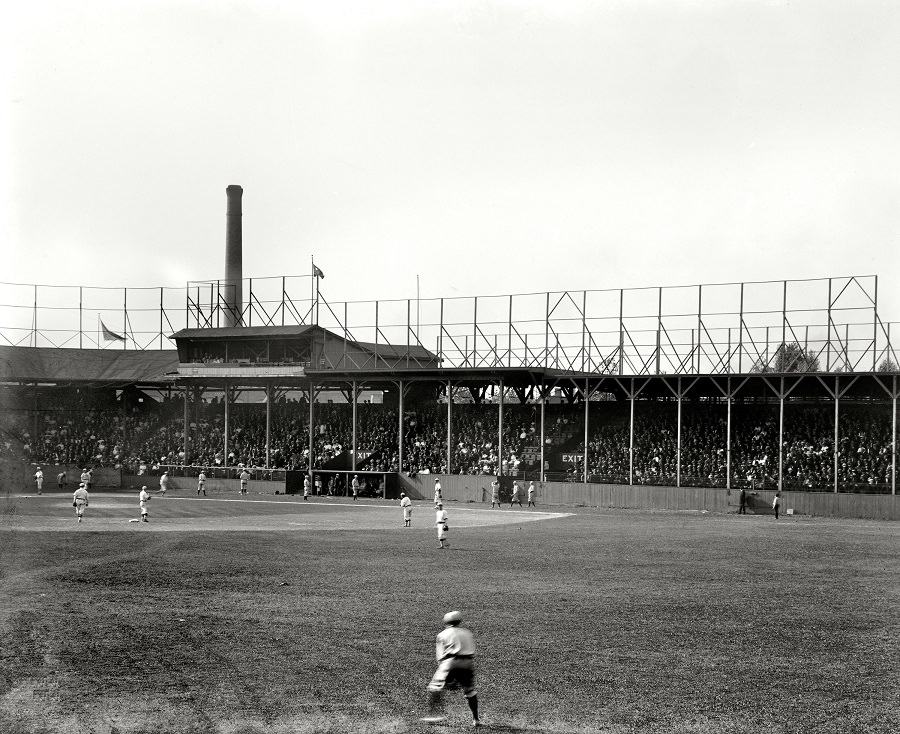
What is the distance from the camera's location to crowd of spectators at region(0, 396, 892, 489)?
5084cm

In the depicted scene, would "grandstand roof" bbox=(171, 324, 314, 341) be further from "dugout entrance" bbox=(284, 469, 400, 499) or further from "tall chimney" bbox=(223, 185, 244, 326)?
"dugout entrance" bbox=(284, 469, 400, 499)

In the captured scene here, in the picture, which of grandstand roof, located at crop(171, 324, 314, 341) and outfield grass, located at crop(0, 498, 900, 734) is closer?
outfield grass, located at crop(0, 498, 900, 734)

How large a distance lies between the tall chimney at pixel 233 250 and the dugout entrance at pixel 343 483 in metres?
20.6

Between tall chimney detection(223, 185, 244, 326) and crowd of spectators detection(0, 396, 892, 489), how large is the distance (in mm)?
8728

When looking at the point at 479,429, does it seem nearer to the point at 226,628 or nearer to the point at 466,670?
the point at 226,628

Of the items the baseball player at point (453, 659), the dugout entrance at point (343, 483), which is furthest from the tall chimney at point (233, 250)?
the baseball player at point (453, 659)

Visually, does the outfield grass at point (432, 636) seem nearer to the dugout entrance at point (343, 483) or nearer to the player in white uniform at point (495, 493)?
the player in white uniform at point (495, 493)

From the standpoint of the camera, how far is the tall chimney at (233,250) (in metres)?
74.8

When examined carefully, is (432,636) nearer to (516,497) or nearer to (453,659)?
(453,659)

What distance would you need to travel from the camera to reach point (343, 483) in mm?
56531

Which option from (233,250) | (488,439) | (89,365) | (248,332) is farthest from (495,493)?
(89,365)

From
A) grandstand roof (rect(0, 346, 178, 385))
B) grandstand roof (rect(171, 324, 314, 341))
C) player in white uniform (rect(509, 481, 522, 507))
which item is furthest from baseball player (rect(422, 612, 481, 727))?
grandstand roof (rect(0, 346, 178, 385))

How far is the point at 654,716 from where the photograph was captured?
1338 cm

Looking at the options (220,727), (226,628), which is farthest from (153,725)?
(226,628)
